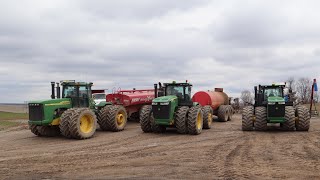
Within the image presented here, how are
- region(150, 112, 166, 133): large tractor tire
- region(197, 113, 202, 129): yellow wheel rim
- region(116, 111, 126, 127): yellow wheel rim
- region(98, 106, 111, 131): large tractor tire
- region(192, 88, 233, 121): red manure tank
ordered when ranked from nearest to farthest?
1. region(150, 112, 166, 133): large tractor tire
2. region(197, 113, 202, 129): yellow wheel rim
3. region(98, 106, 111, 131): large tractor tire
4. region(116, 111, 126, 127): yellow wheel rim
5. region(192, 88, 233, 121): red manure tank

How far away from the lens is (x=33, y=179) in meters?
8.86

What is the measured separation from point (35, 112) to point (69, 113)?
1552mm

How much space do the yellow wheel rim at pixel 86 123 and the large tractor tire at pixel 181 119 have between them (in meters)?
4.02

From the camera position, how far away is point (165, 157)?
37.8 feet

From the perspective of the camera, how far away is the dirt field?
30.3 ft

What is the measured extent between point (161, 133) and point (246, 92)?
45.7 meters

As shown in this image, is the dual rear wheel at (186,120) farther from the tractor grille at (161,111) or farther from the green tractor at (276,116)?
the green tractor at (276,116)

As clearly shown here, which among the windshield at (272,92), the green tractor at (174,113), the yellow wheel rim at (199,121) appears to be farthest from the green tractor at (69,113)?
the windshield at (272,92)

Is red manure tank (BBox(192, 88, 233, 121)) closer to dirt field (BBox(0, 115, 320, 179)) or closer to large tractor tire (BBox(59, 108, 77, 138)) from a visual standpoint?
dirt field (BBox(0, 115, 320, 179))

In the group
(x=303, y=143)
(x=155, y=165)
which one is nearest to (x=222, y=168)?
(x=155, y=165)

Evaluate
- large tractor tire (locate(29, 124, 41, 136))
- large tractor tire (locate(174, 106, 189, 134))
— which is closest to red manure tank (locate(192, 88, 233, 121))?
large tractor tire (locate(174, 106, 189, 134))

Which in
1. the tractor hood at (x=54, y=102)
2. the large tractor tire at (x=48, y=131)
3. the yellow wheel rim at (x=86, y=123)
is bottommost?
the large tractor tire at (x=48, y=131)

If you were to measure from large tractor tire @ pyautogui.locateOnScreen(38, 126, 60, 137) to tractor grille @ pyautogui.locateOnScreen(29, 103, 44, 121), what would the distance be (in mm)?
1211

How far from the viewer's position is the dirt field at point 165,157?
923 cm
